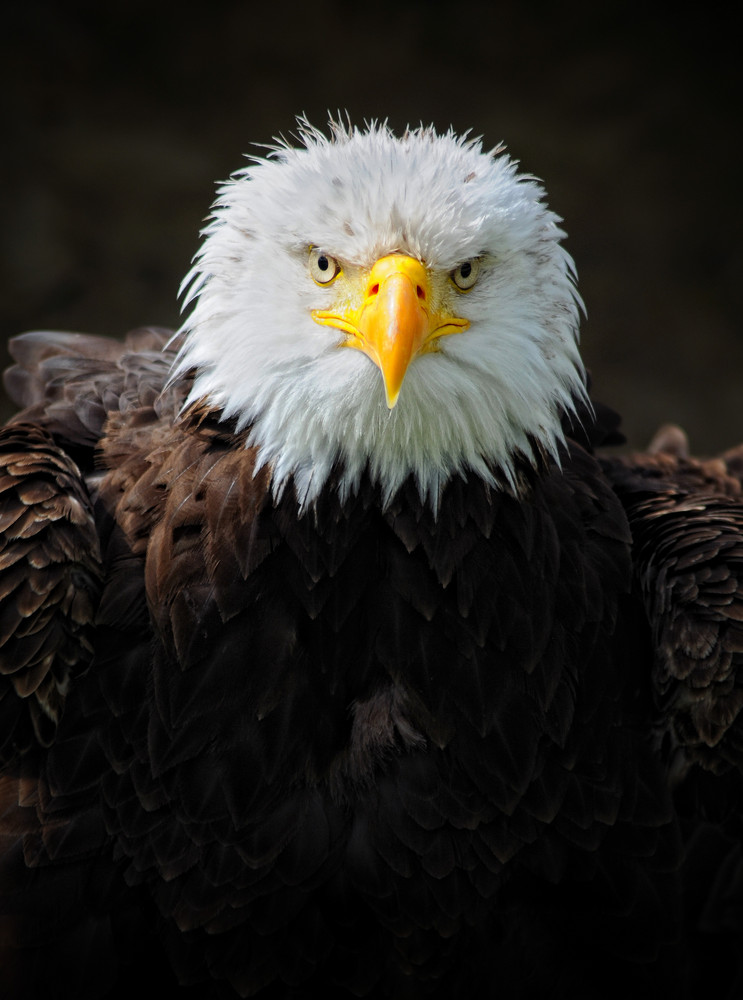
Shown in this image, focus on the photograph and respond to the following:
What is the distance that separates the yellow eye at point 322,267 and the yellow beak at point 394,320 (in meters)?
0.08

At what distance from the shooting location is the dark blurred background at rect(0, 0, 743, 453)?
7.69 m

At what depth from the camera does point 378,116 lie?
7.90 m

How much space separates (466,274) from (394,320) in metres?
0.37

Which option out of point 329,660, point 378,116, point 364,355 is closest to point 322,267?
point 364,355

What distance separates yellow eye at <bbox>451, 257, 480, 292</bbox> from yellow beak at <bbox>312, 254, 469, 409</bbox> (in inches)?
3.6

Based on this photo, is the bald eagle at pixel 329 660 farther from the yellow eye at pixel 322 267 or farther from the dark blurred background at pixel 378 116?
the dark blurred background at pixel 378 116

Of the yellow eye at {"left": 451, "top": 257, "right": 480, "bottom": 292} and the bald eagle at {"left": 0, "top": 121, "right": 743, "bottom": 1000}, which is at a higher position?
the yellow eye at {"left": 451, "top": 257, "right": 480, "bottom": 292}

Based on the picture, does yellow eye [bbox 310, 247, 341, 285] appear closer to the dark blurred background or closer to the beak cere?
the beak cere

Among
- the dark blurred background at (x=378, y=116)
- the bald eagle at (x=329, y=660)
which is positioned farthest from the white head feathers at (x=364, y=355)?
the dark blurred background at (x=378, y=116)

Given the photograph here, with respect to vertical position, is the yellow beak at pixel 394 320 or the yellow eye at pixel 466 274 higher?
the yellow eye at pixel 466 274

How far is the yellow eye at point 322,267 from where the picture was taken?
296cm

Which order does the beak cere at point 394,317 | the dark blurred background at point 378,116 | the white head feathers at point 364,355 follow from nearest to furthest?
the beak cere at point 394,317
the white head feathers at point 364,355
the dark blurred background at point 378,116

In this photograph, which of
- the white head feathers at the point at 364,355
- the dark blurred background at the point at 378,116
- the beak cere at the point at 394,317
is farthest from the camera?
the dark blurred background at the point at 378,116

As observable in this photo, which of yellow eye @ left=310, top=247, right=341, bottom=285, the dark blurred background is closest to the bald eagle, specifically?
yellow eye @ left=310, top=247, right=341, bottom=285
